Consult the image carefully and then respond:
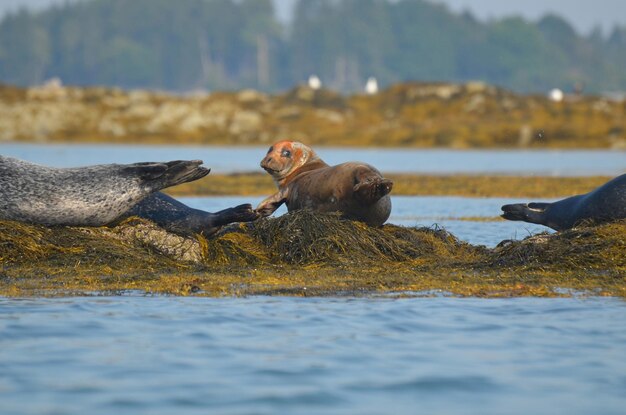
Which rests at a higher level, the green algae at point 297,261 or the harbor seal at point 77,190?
the harbor seal at point 77,190

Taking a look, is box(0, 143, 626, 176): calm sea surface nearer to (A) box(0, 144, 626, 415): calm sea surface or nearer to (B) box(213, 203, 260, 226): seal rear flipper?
(B) box(213, 203, 260, 226): seal rear flipper

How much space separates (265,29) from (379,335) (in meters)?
177

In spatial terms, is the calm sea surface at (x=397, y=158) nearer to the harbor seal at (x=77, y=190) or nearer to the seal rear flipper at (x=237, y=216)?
the harbor seal at (x=77, y=190)

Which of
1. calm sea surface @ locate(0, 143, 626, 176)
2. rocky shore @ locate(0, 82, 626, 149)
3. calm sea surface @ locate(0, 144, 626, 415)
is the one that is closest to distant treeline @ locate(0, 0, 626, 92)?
rocky shore @ locate(0, 82, 626, 149)

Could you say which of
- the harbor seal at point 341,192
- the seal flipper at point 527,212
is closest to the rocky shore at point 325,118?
the seal flipper at point 527,212

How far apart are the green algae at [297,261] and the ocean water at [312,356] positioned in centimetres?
46

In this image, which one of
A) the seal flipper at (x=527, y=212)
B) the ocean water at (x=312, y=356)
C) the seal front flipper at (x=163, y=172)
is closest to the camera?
the ocean water at (x=312, y=356)

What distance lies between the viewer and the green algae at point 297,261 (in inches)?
313

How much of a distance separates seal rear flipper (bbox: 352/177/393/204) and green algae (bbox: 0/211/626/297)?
0.85 feet

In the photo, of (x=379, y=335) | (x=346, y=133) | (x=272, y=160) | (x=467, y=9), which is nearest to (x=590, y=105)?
(x=346, y=133)

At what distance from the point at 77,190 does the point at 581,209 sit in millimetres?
4297

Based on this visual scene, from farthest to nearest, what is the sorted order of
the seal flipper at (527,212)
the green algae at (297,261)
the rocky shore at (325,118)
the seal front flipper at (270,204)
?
the rocky shore at (325,118) < the seal flipper at (527,212) < the seal front flipper at (270,204) < the green algae at (297,261)

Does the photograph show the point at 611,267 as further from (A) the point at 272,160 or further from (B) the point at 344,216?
(A) the point at 272,160

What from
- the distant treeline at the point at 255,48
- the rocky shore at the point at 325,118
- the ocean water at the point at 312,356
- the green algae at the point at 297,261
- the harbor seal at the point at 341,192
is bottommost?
the ocean water at the point at 312,356
